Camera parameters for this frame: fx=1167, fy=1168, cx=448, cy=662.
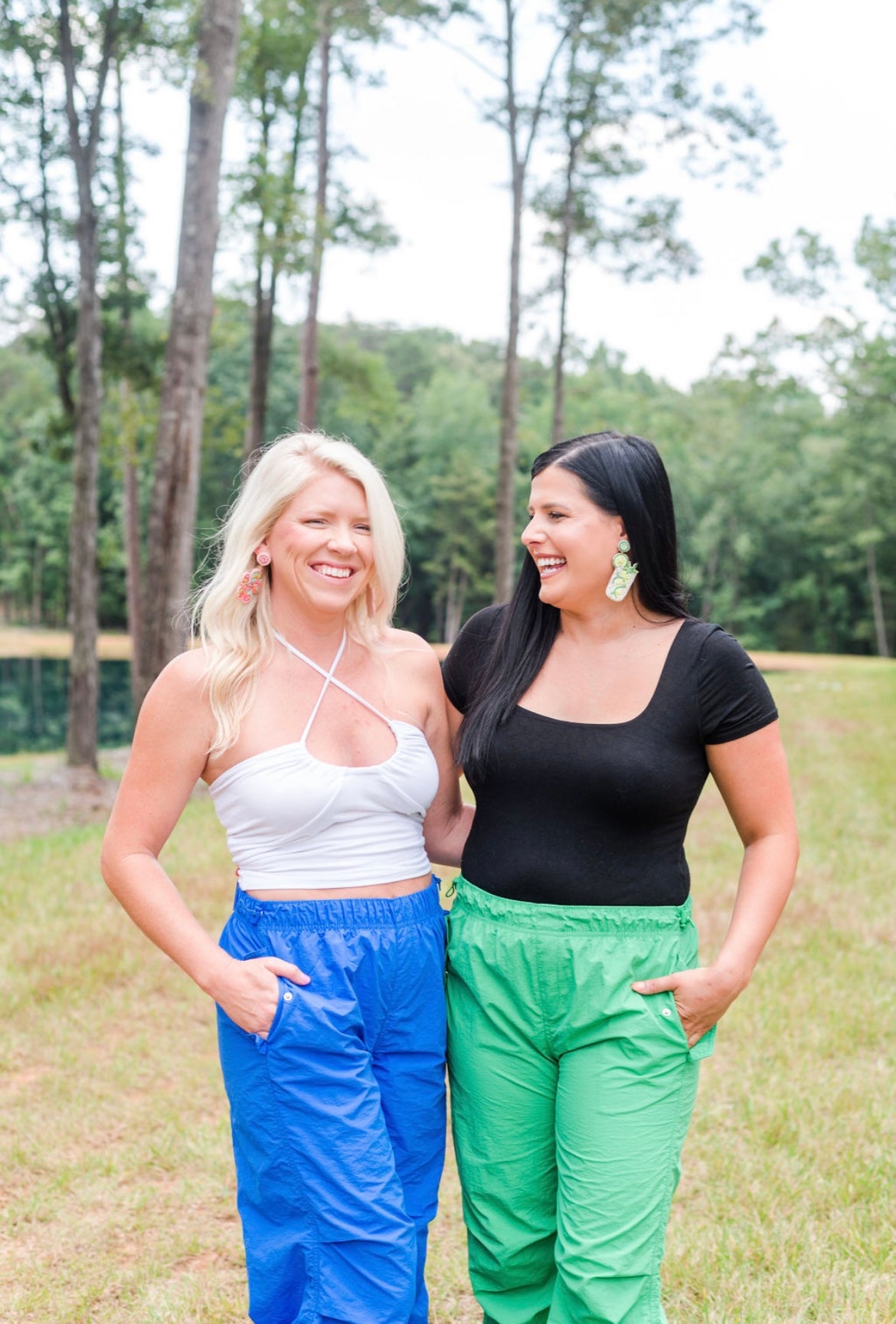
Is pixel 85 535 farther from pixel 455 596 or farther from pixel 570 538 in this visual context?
pixel 455 596

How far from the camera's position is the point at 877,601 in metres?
51.9

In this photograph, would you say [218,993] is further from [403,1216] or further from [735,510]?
[735,510]

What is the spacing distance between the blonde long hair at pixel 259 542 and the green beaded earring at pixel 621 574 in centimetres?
47

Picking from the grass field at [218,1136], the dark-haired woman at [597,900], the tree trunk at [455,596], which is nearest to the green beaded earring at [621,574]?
the dark-haired woman at [597,900]

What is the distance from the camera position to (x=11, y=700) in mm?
27172

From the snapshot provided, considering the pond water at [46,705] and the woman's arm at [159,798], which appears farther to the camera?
the pond water at [46,705]

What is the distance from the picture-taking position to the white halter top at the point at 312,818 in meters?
2.35

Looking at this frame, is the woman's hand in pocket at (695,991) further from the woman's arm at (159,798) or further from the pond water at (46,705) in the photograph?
the pond water at (46,705)

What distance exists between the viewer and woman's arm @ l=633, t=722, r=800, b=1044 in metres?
2.30

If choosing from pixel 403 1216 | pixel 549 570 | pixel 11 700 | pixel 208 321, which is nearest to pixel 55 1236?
pixel 403 1216

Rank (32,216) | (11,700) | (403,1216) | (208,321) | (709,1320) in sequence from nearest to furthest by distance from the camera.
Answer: (403,1216), (709,1320), (208,321), (32,216), (11,700)

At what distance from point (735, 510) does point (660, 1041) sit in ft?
183

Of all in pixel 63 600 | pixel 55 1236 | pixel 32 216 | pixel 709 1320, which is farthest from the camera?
pixel 63 600

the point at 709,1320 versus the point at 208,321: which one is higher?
the point at 208,321
